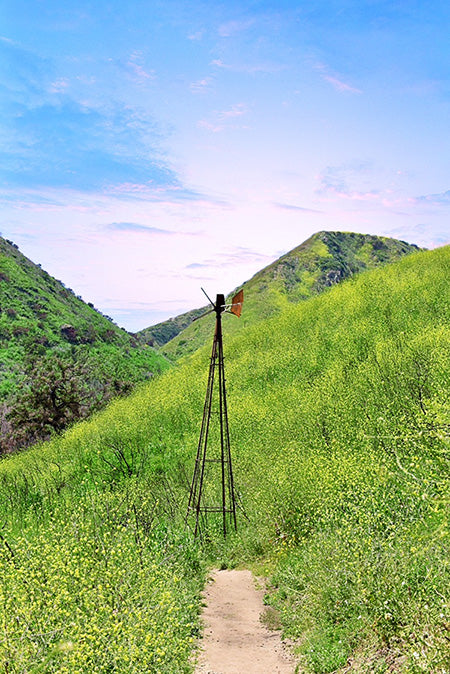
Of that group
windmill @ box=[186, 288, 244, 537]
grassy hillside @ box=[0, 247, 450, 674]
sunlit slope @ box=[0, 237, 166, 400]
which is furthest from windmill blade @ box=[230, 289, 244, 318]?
sunlit slope @ box=[0, 237, 166, 400]

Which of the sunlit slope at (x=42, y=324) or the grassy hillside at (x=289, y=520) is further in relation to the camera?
the sunlit slope at (x=42, y=324)

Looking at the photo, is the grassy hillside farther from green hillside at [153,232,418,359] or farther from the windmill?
green hillside at [153,232,418,359]

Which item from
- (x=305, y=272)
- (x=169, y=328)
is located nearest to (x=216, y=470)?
(x=305, y=272)

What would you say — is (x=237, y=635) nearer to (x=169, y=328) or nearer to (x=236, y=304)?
(x=236, y=304)

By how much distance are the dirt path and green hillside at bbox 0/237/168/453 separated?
115ft

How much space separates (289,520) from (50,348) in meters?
56.7

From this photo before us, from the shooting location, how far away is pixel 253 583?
12.9 m

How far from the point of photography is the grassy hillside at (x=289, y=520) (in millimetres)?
7562

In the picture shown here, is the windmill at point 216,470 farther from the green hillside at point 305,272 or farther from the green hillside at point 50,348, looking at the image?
the green hillside at point 305,272

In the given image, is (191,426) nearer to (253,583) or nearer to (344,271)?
(253,583)

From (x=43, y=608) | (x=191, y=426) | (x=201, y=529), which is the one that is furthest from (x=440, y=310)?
(x=43, y=608)

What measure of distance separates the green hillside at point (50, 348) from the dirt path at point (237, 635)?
34974 millimetres

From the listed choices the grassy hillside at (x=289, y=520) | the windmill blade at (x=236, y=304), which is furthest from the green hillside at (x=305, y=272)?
the windmill blade at (x=236, y=304)

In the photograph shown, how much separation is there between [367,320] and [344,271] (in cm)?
7488
